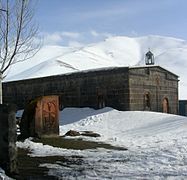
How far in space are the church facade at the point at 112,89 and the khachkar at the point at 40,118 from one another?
935cm

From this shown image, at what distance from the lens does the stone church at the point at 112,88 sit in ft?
75.5

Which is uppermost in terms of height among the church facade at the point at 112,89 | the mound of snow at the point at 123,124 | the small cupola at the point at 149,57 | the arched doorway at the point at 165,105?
the small cupola at the point at 149,57

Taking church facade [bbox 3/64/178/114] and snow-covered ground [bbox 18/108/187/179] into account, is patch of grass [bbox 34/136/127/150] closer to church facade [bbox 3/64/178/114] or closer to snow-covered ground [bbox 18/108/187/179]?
snow-covered ground [bbox 18/108/187/179]

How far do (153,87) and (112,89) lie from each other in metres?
3.95

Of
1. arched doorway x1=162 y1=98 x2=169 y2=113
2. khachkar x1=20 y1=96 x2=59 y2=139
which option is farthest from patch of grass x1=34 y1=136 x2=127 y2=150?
arched doorway x1=162 y1=98 x2=169 y2=113

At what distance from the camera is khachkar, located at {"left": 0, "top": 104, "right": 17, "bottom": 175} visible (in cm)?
671

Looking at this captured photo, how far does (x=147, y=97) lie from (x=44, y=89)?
7409 mm

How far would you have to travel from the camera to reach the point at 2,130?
6797 mm

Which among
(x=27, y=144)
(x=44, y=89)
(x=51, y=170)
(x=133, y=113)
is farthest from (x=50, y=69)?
(x=51, y=170)

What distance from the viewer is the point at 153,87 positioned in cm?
2586

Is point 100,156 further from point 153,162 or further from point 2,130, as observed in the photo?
point 2,130

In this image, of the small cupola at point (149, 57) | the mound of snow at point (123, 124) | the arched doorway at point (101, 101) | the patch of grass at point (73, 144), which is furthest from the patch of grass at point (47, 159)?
the small cupola at point (149, 57)

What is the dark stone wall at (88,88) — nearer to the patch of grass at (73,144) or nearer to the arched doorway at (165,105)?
the arched doorway at (165,105)

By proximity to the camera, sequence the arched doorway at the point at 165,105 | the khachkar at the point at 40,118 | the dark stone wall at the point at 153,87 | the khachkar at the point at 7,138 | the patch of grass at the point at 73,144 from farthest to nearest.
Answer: the arched doorway at the point at 165,105 < the dark stone wall at the point at 153,87 < the khachkar at the point at 40,118 < the patch of grass at the point at 73,144 < the khachkar at the point at 7,138
